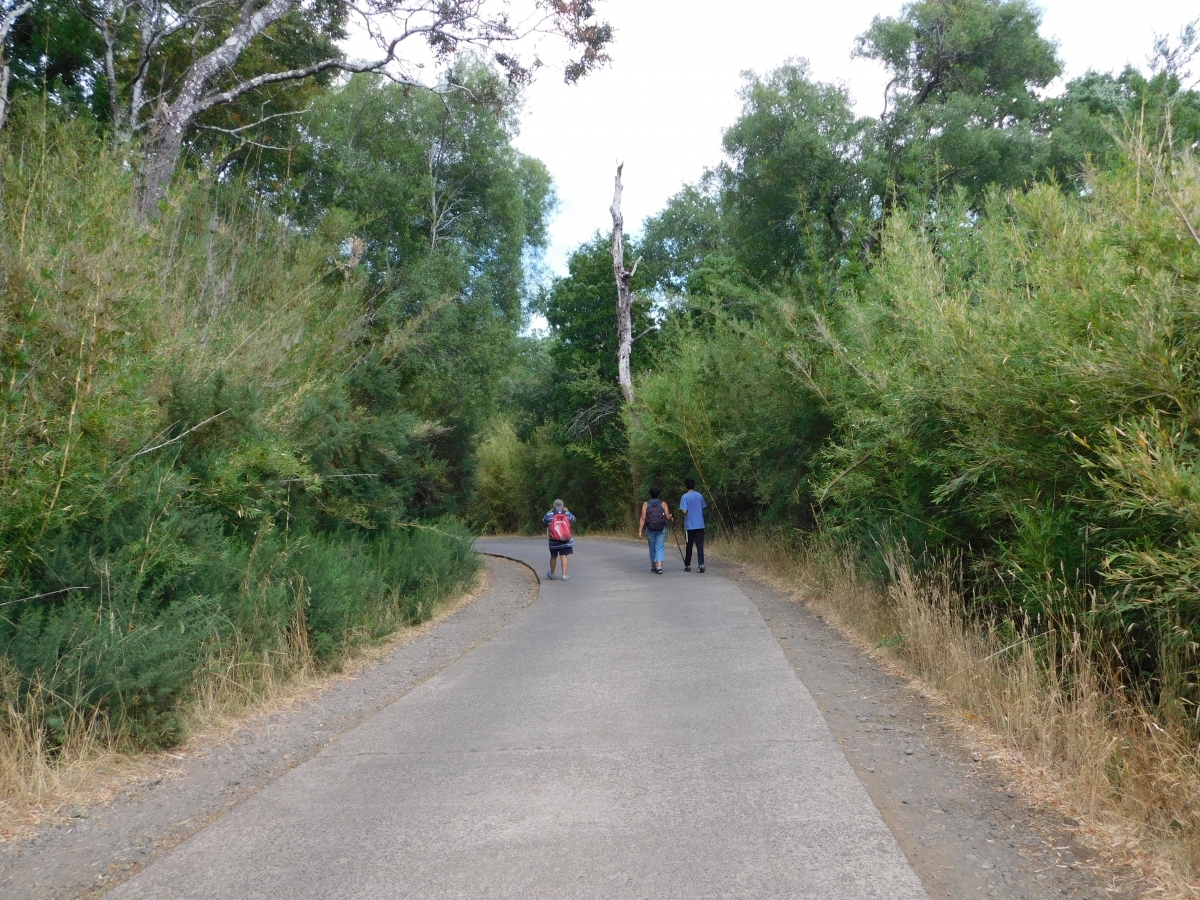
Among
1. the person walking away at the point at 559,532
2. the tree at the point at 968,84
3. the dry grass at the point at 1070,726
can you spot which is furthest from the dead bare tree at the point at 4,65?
the tree at the point at 968,84

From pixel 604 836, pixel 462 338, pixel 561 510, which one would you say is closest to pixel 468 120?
pixel 462 338

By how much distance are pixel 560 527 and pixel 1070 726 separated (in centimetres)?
1258

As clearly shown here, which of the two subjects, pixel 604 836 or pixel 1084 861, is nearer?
pixel 1084 861

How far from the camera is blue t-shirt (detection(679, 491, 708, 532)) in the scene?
17125 mm

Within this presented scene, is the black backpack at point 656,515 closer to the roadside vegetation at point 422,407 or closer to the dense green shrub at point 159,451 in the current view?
the roadside vegetation at point 422,407

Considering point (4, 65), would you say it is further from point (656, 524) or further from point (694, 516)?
point (694, 516)

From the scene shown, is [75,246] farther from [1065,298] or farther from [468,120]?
[468,120]

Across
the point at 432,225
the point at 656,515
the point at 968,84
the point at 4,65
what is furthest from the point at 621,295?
the point at 4,65

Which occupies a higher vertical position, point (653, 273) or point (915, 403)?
point (653, 273)

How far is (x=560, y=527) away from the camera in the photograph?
1734cm

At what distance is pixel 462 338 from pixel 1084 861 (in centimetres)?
1492

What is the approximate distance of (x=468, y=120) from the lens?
20.6m

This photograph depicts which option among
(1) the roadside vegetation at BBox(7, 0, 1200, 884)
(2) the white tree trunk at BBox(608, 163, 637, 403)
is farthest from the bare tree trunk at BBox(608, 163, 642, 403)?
(1) the roadside vegetation at BBox(7, 0, 1200, 884)

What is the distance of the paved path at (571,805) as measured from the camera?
4020 millimetres
